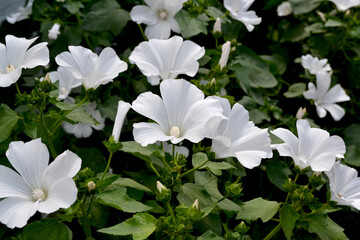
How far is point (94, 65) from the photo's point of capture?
1.28 m

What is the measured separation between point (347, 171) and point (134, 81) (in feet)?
2.54

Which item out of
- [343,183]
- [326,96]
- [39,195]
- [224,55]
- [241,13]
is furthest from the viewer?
[326,96]

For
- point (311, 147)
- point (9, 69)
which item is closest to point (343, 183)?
point (311, 147)

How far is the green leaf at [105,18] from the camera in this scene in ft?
5.65

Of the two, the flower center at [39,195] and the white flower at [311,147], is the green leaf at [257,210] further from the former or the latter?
the flower center at [39,195]

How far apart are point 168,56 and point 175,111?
23cm

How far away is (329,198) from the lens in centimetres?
126

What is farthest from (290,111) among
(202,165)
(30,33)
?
(30,33)

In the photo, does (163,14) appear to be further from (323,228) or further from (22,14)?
(323,228)

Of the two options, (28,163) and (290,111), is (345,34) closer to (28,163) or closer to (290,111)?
(290,111)

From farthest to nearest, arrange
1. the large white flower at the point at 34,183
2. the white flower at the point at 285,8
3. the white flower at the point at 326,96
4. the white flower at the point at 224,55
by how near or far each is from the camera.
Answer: the white flower at the point at 285,8
the white flower at the point at 326,96
the white flower at the point at 224,55
the large white flower at the point at 34,183

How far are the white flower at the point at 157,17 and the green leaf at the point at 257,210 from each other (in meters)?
0.67

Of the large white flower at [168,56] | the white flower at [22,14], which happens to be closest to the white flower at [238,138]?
the large white flower at [168,56]

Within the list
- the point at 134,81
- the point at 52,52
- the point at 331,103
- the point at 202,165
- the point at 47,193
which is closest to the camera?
the point at 47,193
